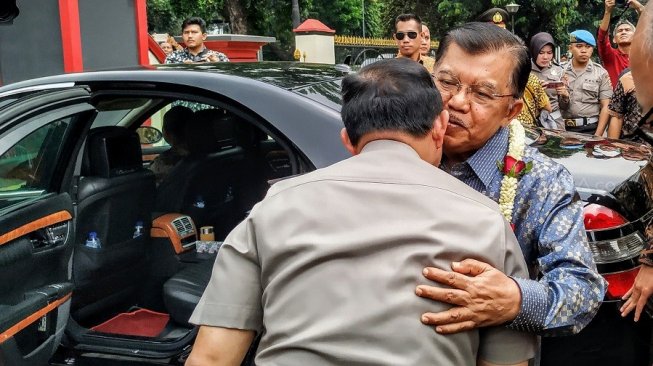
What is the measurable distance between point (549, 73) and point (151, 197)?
13.1 feet

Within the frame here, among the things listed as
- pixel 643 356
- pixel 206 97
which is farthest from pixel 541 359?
pixel 206 97

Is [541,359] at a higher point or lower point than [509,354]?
lower

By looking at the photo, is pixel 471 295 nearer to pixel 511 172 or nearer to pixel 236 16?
pixel 511 172

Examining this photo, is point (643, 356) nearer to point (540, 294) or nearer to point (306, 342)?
point (540, 294)

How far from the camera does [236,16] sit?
21.3 meters

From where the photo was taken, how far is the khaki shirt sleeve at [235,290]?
1.30m

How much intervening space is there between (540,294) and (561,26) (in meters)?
24.6

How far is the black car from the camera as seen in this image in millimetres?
2123

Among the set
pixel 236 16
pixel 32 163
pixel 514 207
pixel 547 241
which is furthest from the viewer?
pixel 236 16

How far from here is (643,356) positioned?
2084 mm

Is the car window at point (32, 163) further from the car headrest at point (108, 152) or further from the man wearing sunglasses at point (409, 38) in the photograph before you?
the man wearing sunglasses at point (409, 38)

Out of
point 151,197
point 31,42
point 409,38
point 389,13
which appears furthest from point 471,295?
point 389,13

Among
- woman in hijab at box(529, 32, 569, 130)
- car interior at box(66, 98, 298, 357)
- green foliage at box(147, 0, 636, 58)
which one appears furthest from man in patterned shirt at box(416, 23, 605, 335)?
green foliage at box(147, 0, 636, 58)

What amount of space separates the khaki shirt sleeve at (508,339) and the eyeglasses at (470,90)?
50cm
